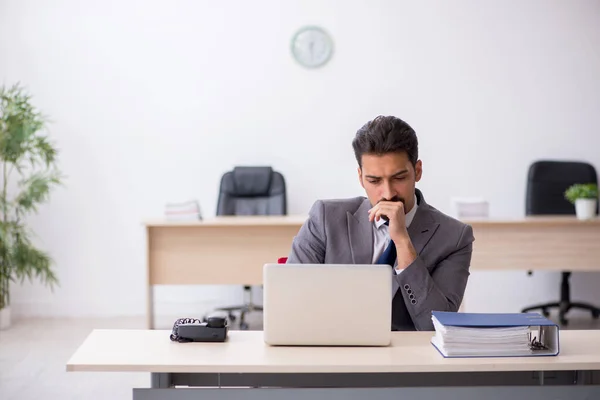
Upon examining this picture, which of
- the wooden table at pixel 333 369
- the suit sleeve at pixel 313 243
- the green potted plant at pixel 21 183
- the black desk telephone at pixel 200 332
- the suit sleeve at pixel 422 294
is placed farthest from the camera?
the green potted plant at pixel 21 183

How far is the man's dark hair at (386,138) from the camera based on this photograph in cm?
214

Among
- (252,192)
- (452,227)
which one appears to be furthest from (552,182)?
(452,227)

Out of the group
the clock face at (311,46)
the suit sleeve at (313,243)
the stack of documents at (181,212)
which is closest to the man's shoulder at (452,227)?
the suit sleeve at (313,243)

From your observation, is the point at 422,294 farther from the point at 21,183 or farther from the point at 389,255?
the point at 21,183

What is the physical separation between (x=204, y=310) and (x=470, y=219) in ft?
7.66

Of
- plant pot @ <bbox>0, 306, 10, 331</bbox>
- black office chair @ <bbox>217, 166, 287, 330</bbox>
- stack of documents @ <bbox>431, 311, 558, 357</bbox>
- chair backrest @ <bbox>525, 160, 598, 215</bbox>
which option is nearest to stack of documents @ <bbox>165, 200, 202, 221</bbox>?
black office chair @ <bbox>217, 166, 287, 330</bbox>

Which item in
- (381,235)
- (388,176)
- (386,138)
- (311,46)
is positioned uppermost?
(311,46)

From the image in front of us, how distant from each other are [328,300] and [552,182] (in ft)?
13.7

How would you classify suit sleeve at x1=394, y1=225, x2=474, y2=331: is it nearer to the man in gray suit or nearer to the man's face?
the man in gray suit

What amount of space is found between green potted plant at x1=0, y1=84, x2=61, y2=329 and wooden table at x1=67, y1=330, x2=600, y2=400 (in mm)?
3551

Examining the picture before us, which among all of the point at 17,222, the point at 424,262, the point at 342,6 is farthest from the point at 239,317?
the point at 424,262

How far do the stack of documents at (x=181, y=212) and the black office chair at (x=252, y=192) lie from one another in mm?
448

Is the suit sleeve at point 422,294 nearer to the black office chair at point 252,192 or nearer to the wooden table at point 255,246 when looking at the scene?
the wooden table at point 255,246

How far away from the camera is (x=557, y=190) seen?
5.50 m
